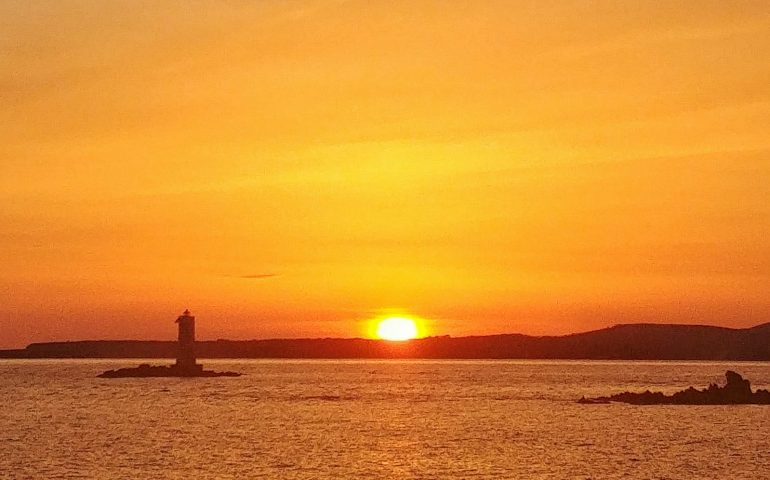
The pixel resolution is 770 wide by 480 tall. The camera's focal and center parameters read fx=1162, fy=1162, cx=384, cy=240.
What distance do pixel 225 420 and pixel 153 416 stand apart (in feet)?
29.7

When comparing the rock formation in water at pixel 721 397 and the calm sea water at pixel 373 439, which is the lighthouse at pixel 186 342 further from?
the rock formation in water at pixel 721 397

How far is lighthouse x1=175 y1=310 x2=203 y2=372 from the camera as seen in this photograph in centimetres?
16750

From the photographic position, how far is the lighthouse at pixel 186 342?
167500 millimetres

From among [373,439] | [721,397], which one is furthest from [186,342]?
[373,439]

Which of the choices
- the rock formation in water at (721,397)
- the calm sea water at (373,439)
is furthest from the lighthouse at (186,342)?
the rock formation in water at (721,397)

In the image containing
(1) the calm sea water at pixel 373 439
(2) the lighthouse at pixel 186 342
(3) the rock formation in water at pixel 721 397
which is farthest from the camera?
(2) the lighthouse at pixel 186 342

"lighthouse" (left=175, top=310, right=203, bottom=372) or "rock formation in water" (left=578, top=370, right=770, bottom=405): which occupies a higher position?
"lighthouse" (left=175, top=310, right=203, bottom=372)

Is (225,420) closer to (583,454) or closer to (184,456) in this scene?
(184,456)

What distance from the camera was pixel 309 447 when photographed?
80.2 meters

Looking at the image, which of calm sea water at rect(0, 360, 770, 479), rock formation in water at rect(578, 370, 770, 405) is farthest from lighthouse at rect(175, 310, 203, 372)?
rock formation in water at rect(578, 370, 770, 405)

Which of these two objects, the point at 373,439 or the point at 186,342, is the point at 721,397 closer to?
the point at 373,439

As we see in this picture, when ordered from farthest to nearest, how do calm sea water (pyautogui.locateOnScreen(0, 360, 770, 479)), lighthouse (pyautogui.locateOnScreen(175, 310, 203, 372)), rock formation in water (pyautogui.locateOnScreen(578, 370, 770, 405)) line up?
lighthouse (pyautogui.locateOnScreen(175, 310, 203, 372))
rock formation in water (pyautogui.locateOnScreen(578, 370, 770, 405))
calm sea water (pyautogui.locateOnScreen(0, 360, 770, 479))

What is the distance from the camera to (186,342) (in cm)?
17688

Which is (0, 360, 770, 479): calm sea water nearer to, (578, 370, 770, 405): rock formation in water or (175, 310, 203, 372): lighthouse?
(578, 370, 770, 405): rock formation in water
